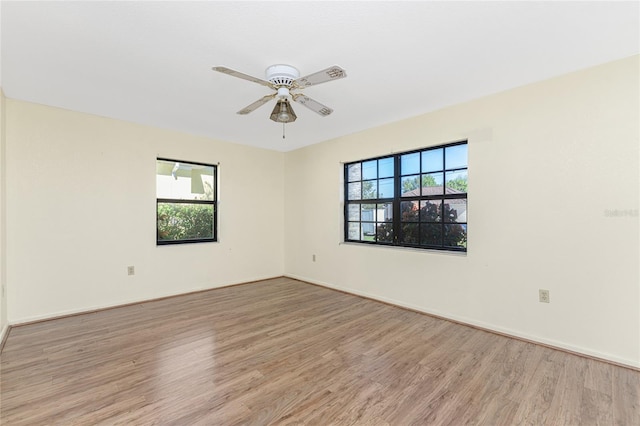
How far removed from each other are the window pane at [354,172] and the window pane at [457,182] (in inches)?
56.2

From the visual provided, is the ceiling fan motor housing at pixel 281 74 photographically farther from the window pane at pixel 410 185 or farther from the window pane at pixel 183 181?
the window pane at pixel 183 181

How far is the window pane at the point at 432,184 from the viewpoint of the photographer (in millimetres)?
3604

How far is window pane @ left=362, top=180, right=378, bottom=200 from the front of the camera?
436 centimetres

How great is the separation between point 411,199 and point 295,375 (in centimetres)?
262

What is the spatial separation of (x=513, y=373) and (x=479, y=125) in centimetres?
238

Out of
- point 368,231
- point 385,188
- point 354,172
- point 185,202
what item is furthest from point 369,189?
point 185,202

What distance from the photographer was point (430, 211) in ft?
12.2

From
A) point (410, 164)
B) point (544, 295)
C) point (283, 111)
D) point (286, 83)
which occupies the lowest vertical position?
point (544, 295)

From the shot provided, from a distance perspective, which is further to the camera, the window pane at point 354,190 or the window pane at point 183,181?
the window pane at point 354,190

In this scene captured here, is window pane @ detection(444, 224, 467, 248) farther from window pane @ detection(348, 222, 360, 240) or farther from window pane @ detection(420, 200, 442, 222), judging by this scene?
window pane @ detection(348, 222, 360, 240)

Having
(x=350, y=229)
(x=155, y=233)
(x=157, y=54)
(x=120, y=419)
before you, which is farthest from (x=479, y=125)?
(x=155, y=233)

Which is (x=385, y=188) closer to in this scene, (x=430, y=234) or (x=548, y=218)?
(x=430, y=234)

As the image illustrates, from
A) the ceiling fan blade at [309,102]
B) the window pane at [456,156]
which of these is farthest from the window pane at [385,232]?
the ceiling fan blade at [309,102]

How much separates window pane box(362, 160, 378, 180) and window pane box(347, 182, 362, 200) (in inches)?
6.8
